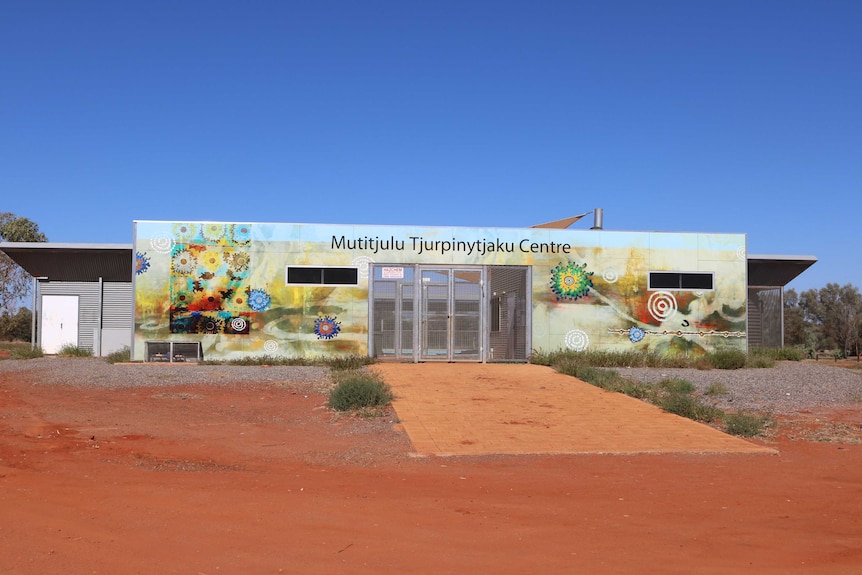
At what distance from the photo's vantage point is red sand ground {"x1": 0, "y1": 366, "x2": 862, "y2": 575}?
5.30 metres

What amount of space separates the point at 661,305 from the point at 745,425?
10857mm

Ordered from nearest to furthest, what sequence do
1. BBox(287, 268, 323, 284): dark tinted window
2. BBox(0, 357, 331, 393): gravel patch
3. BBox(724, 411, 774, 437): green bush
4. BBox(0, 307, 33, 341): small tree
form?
1. BBox(724, 411, 774, 437): green bush
2. BBox(0, 357, 331, 393): gravel patch
3. BBox(287, 268, 323, 284): dark tinted window
4. BBox(0, 307, 33, 341): small tree

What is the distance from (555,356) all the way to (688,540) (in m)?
14.8

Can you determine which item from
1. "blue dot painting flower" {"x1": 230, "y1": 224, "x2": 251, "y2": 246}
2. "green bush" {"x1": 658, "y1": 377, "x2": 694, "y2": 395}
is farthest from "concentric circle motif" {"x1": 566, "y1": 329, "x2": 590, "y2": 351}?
"blue dot painting flower" {"x1": 230, "y1": 224, "x2": 251, "y2": 246}

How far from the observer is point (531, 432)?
36.8 feet

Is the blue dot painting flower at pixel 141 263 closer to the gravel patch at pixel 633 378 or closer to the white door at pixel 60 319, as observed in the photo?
the gravel patch at pixel 633 378

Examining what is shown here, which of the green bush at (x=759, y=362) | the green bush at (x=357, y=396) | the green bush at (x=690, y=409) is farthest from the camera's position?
the green bush at (x=759, y=362)

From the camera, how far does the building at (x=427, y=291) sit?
20391mm

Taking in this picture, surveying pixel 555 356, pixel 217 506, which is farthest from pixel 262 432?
pixel 555 356

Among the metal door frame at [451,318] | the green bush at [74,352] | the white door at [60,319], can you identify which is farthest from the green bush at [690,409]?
the white door at [60,319]

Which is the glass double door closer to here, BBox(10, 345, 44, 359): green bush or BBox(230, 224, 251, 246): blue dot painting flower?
BBox(230, 224, 251, 246): blue dot painting flower

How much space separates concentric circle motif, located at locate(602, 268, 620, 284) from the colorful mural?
0.03 metres

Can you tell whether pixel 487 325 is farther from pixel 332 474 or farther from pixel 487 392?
pixel 332 474

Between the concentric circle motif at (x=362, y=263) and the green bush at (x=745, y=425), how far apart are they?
1095cm
